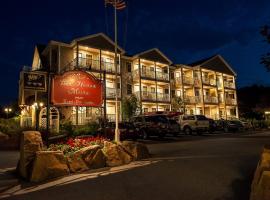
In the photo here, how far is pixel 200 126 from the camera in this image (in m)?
26.7

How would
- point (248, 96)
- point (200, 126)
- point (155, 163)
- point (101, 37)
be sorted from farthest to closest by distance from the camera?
point (248, 96), point (101, 37), point (200, 126), point (155, 163)

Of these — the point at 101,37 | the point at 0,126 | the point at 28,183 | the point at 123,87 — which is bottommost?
the point at 28,183

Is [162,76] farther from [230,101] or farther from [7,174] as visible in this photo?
[7,174]

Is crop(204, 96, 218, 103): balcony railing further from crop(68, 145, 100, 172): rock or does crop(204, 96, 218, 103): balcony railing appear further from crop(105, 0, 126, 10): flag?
crop(68, 145, 100, 172): rock

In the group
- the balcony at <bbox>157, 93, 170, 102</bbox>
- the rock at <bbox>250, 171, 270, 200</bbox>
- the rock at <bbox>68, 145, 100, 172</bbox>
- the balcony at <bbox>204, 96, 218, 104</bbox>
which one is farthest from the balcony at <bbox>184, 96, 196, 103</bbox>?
the rock at <bbox>250, 171, 270, 200</bbox>

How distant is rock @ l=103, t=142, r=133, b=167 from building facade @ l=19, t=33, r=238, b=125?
11.2 meters

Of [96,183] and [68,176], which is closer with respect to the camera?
[96,183]

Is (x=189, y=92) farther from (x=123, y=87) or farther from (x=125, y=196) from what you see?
(x=125, y=196)

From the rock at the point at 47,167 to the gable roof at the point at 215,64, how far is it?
129ft

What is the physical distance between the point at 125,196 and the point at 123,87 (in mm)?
28614

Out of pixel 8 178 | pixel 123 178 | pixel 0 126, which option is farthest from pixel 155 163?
pixel 0 126

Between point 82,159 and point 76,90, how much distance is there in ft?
11.9

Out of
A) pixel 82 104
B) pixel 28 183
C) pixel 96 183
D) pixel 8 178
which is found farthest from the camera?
pixel 82 104

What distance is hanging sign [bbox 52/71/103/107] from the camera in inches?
426
